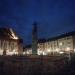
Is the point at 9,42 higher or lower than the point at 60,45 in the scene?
higher

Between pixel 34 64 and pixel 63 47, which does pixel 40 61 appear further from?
pixel 63 47

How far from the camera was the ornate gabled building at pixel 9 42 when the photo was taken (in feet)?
246

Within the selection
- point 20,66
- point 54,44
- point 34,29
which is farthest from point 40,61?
point 54,44

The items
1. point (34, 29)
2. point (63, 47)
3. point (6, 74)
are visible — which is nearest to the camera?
point (6, 74)

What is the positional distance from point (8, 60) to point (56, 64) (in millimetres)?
11404

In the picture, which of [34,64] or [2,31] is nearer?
[34,64]

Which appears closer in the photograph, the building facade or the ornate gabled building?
the ornate gabled building

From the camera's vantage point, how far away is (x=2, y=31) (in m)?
81.7

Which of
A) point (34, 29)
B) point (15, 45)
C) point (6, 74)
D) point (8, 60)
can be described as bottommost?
point (6, 74)

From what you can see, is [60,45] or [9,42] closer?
[9,42]

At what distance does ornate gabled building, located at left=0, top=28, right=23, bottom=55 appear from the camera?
7512cm

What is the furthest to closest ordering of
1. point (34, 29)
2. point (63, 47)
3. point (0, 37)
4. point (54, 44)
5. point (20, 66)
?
point (54, 44)
point (63, 47)
point (0, 37)
point (34, 29)
point (20, 66)

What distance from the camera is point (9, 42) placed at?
79188 mm

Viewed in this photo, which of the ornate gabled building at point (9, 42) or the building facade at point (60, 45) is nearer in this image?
the ornate gabled building at point (9, 42)
